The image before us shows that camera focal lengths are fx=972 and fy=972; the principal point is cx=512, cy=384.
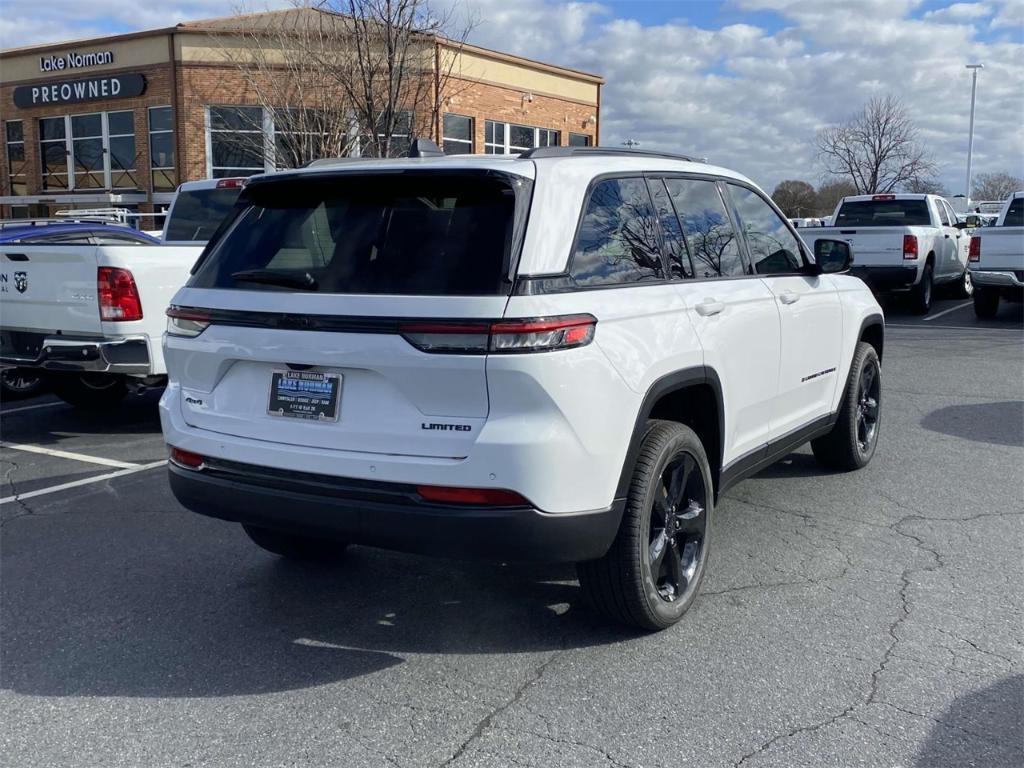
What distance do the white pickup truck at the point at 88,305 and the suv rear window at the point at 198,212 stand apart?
266 cm

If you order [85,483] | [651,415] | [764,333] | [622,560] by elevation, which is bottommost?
[85,483]

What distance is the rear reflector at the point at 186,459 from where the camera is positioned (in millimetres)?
3861

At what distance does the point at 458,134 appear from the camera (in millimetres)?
29141

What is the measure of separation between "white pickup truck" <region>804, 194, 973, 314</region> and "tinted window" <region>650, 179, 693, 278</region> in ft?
37.2

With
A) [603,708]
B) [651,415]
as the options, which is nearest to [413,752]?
[603,708]

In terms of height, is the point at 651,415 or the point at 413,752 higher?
the point at 651,415

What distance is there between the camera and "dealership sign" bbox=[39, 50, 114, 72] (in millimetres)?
28891

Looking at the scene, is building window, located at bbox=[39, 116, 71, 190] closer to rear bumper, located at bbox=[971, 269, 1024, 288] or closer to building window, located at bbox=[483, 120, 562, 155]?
building window, located at bbox=[483, 120, 562, 155]

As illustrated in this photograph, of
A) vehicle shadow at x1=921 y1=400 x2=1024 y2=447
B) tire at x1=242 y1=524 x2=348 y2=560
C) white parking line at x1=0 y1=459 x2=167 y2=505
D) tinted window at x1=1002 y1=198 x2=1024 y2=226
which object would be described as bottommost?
white parking line at x1=0 y1=459 x2=167 y2=505

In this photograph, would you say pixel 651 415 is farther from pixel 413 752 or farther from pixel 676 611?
pixel 413 752

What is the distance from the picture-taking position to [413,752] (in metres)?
3.12

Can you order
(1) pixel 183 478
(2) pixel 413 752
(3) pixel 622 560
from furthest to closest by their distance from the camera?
(1) pixel 183 478
(3) pixel 622 560
(2) pixel 413 752

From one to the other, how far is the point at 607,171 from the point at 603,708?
2.05m

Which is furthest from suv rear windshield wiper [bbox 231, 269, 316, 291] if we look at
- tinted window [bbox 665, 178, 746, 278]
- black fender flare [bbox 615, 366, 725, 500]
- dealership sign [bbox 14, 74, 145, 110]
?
dealership sign [bbox 14, 74, 145, 110]
